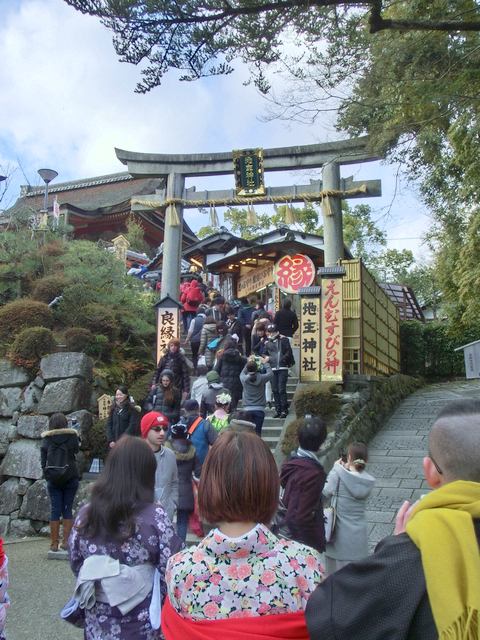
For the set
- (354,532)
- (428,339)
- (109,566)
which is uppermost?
(428,339)

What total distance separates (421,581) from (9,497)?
9128 mm

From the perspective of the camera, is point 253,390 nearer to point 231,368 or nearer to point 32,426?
point 231,368

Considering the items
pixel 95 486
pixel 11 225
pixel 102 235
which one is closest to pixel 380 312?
pixel 11 225

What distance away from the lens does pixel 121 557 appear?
2.53 metres

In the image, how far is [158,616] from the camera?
2516mm

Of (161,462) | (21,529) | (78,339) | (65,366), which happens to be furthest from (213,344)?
(161,462)

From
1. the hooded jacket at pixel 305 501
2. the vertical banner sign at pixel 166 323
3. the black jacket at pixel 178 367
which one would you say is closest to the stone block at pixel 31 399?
the black jacket at pixel 178 367

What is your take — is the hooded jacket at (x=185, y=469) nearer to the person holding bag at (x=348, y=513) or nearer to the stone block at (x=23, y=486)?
the person holding bag at (x=348, y=513)

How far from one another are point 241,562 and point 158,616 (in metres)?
1.02

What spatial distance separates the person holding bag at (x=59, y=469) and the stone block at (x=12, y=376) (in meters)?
4.14

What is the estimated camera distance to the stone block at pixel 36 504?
8.66m

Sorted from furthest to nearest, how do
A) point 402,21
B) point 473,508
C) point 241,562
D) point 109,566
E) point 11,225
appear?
point 11,225 < point 402,21 < point 109,566 < point 241,562 < point 473,508

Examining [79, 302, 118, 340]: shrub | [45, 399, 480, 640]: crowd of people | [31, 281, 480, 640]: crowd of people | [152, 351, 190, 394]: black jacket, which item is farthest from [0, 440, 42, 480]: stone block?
[45, 399, 480, 640]: crowd of people

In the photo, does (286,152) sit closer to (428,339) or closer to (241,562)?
(428,339)
